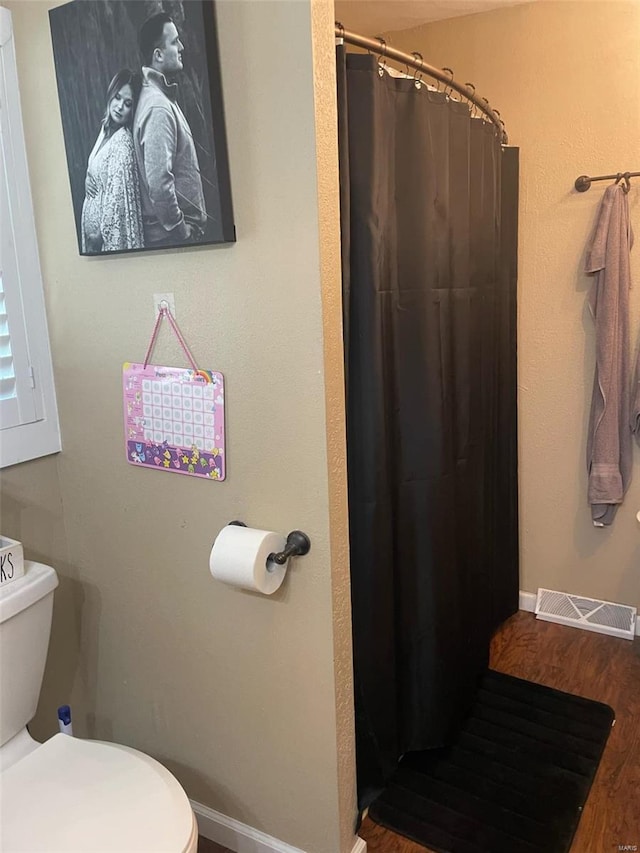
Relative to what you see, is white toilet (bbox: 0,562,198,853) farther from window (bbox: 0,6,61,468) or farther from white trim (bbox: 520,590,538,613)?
white trim (bbox: 520,590,538,613)

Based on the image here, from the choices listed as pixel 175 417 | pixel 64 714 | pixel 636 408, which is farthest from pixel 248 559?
pixel 636 408

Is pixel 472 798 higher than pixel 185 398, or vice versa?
pixel 185 398

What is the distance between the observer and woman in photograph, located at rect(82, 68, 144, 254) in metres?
1.34

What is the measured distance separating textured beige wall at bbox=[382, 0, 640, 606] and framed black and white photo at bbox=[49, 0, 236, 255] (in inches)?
62.8

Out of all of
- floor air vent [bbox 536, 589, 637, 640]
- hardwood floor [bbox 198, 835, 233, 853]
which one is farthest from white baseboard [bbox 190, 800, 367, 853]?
floor air vent [bbox 536, 589, 637, 640]

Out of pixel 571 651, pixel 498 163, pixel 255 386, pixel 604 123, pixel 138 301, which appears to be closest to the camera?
pixel 255 386

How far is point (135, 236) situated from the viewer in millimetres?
1423

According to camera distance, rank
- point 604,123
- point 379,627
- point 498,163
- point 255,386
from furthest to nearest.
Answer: point 604,123 → point 498,163 → point 379,627 → point 255,386

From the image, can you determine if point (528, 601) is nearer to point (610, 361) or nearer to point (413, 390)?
point (610, 361)

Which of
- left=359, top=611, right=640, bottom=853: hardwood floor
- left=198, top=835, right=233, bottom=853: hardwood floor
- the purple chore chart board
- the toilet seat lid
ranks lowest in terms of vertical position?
left=198, top=835, right=233, bottom=853: hardwood floor

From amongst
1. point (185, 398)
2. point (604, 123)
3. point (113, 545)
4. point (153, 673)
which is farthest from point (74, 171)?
point (604, 123)

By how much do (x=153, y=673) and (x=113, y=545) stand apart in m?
0.37

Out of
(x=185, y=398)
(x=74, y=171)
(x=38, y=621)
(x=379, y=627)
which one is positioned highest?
(x=74, y=171)

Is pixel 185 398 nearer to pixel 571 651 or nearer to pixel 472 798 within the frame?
pixel 472 798
